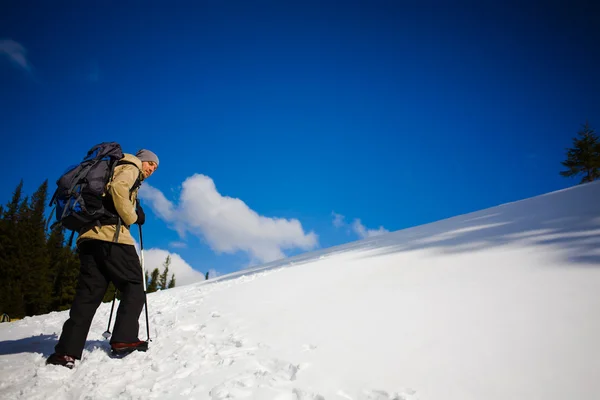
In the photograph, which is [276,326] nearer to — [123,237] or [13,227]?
[123,237]

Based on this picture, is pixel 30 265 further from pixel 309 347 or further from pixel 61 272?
pixel 309 347

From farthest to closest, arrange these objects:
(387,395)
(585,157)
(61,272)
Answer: (61,272)
(585,157)
(387,395)

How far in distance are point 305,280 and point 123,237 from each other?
2.88 metres

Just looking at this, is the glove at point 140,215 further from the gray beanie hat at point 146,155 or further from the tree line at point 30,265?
the tree line at point 30,265

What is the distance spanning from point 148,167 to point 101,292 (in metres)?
1.58

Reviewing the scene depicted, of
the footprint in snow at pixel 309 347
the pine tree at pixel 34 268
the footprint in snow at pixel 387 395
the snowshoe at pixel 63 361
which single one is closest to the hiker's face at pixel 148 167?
the snowshoe at pixel 63 361

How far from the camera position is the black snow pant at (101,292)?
9.77 ft

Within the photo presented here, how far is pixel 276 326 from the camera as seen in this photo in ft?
9.90

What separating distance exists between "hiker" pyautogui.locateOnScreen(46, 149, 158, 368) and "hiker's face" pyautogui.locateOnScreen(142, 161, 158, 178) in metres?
0.27

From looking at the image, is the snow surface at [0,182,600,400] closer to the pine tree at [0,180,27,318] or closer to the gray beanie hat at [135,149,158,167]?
the gray beanie hat at [135,149,158,167]

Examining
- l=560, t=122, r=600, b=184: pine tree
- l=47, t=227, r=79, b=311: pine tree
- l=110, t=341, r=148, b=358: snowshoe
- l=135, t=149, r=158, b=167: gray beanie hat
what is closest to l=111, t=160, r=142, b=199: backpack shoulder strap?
l=135, t=149, r=158, b=167: gray beanie hat

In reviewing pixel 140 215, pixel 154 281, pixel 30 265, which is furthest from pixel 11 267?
pixel 140 215

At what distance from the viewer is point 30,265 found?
1532 inches

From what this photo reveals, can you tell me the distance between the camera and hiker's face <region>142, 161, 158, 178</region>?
3.65m
